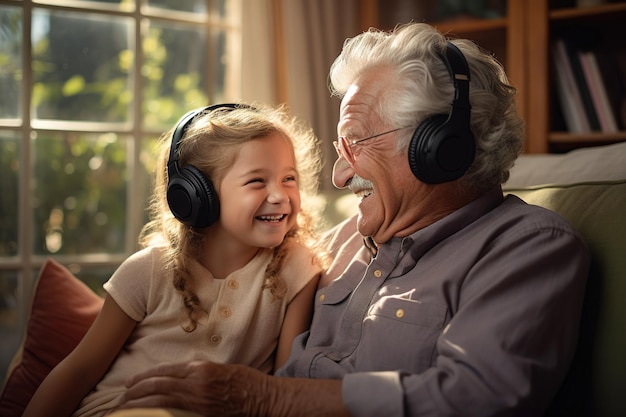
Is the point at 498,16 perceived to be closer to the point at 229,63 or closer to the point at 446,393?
the point at 229,63

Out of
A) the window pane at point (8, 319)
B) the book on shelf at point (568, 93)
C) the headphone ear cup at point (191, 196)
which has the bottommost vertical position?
the window pane at point (8, 319)

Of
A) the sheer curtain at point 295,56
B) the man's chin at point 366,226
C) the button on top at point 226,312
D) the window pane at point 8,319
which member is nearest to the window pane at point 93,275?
the window pane at point 8,319

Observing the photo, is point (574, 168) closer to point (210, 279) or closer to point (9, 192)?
point (210, 279)

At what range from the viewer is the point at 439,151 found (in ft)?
4.07

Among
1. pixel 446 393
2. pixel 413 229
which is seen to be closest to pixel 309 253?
pixel 413 229

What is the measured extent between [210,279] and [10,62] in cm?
134

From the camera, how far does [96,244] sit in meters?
2.56

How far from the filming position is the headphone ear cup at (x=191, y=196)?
55.5 inches

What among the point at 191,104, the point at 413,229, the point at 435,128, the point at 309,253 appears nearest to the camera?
the point at 435,128

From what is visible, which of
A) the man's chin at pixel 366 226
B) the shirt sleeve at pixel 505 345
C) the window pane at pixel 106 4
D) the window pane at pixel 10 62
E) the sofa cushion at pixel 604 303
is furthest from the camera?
the window pane at pixel 106 4

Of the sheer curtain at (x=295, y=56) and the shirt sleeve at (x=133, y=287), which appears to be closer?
the shirt sleeve at (x=133, y=287)

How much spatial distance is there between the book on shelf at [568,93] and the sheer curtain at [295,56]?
0.84 m

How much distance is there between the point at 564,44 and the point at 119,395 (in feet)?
6.46

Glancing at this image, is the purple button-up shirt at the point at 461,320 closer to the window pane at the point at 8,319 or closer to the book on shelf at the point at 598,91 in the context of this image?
the book on shelf at the point at 598,91
